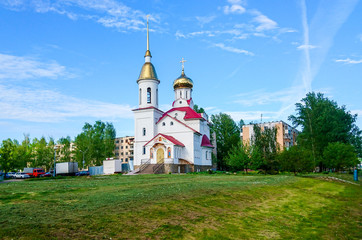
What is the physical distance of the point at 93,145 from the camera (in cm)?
6378

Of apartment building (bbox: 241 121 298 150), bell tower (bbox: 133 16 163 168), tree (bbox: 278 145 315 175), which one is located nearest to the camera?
tree (bbox: 278 145 315 175)

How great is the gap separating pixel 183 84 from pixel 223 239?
4308 centimetres

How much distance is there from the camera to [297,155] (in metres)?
31.2

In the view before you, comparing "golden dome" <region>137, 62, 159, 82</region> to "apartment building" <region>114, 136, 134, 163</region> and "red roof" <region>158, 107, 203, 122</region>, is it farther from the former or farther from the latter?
"apartment building" <region>114, 136, 134, 163</region>

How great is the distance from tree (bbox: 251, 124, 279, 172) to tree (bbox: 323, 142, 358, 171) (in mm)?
7424

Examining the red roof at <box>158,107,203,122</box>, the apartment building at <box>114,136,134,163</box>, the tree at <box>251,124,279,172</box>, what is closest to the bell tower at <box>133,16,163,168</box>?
the red roof at <box>158,107,203,122</box>

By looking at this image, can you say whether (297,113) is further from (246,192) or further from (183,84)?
(246,192)

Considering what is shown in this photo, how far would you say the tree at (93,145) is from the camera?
63.4 meters

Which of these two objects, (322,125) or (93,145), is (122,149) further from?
(322,125)

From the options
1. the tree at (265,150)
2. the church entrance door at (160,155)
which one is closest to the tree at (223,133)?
the tree at (265,150)

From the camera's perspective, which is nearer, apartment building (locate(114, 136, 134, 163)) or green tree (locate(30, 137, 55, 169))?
green tree (locate(30, 137, 55, 169))

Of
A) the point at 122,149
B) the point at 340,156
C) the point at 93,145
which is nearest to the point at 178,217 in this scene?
the point at 340,156

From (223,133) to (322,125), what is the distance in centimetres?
2173

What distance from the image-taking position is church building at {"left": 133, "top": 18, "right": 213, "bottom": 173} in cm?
3894
